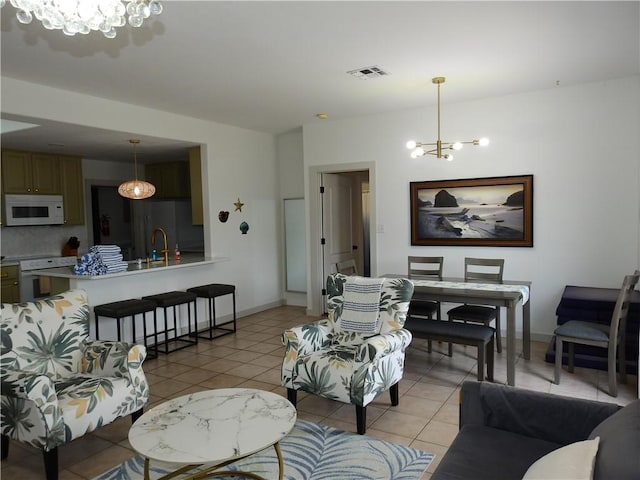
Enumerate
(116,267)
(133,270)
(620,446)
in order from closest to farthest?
(620,446) < (116,267) < (133,270)

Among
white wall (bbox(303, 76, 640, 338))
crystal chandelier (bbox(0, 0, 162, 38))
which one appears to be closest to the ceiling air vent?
white wall (bbox(303, 76, 640, 338))

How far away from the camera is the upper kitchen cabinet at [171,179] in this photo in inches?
287

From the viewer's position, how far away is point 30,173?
6.16 m

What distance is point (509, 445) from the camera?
192 cm

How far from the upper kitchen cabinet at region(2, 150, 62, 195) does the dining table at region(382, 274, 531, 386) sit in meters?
5.33

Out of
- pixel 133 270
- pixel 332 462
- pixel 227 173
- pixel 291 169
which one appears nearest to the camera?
pixel 332 462

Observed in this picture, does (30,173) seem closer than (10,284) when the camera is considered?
No

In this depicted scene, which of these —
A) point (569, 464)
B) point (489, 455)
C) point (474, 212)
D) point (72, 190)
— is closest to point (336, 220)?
point (474, 212)

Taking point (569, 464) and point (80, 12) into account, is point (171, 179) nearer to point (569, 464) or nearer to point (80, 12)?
point (80, 12)

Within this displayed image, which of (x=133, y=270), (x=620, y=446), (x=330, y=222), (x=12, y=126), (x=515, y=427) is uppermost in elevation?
(x=12, y=126)

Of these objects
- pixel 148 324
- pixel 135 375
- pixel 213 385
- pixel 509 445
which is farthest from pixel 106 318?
pixel 509 445

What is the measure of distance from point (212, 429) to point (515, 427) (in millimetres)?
1400

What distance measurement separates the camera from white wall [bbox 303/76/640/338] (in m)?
4.33

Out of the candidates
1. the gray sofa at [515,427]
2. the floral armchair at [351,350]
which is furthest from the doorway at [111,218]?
the gray sofa at [515,427]
